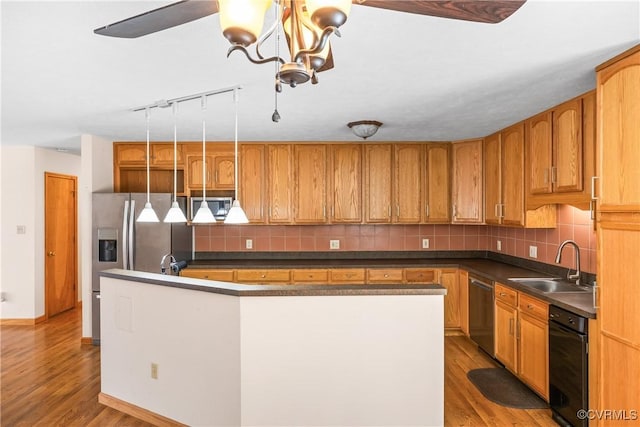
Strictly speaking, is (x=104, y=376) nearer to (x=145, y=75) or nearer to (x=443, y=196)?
(x=145, y=75)

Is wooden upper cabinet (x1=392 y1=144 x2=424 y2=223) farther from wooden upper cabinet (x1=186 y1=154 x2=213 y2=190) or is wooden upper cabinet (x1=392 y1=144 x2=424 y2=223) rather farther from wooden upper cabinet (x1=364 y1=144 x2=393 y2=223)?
wooden upper cabinet (x1=186 y1=154 x2=213 y2=190)

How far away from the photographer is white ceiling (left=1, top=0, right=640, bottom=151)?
171cm

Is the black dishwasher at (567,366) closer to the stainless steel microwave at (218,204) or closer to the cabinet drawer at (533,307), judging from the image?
the cabinet drawer at (533,307)

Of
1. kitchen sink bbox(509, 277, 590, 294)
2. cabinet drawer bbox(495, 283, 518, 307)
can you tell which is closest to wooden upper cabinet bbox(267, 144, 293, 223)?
cabinet drawer bbox(495, 283, 518, 307)

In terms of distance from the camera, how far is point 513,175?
371 centimetres

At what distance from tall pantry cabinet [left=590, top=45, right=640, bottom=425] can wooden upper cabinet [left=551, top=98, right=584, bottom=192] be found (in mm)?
548

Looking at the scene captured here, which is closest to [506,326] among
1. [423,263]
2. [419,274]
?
[419,274]

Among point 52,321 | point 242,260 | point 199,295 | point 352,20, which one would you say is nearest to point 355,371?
point 199,295

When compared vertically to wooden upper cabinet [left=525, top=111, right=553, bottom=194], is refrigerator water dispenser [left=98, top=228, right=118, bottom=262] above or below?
below

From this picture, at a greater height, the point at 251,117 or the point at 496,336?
the point at 251,117

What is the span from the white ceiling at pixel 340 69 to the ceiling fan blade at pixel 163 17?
45 cm

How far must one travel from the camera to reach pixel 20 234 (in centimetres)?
493

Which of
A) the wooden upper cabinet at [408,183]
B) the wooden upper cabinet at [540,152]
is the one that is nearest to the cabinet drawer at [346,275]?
the wooden upper cabinet at [408,183]

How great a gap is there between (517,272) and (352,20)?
3111 millimetres
